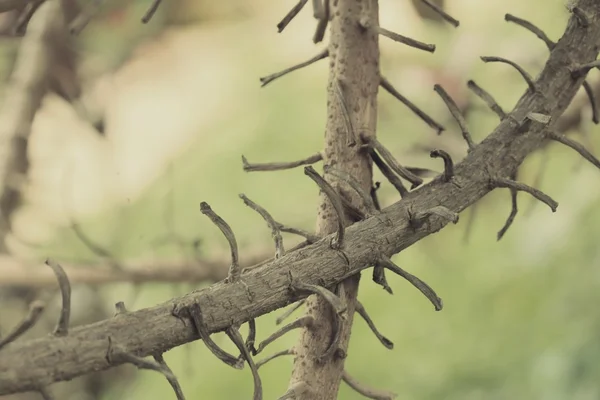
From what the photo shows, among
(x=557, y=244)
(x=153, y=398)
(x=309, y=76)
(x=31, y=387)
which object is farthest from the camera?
(x=309, y=76)

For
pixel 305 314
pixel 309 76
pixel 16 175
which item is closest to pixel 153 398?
pixel 16 175

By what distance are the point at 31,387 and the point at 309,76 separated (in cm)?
151

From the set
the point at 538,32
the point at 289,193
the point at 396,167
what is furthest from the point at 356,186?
the point at 289,193

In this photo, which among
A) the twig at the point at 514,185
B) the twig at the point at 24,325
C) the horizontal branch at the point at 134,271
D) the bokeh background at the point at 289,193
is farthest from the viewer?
the bokeh background at the point at 289,193

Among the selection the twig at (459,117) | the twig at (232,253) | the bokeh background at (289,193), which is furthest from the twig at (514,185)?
the bokeh background at (289,193)

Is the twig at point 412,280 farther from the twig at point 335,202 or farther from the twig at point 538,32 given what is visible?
the twig at point 538,32

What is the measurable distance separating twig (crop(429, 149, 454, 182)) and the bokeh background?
1.31ft

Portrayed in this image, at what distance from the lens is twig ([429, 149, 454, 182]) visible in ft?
0.93

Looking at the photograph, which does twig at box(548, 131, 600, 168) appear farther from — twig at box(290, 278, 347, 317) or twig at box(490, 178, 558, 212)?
twig at box(290, 278, 347, 317)

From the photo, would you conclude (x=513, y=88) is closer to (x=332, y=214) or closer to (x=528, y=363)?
(x=528, y=363)

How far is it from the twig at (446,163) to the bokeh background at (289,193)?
40 centimetres

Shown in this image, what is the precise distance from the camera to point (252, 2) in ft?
5.84

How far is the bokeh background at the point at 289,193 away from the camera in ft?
3.24

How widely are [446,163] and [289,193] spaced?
1.04 meters
